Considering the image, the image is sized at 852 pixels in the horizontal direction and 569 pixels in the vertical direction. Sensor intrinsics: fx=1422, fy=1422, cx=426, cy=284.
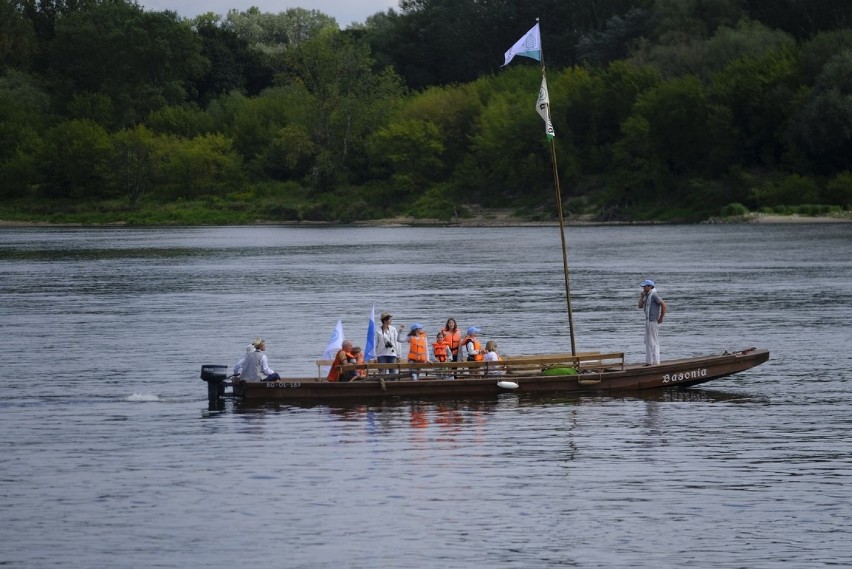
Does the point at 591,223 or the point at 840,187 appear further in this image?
the point at 591,223

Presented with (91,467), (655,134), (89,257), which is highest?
(655,134)

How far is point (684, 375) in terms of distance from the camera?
37125mm

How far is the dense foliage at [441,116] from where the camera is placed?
5202 inches

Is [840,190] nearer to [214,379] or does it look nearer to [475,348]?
[475,348]

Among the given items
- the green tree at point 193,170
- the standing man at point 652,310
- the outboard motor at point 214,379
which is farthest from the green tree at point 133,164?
the standing man at point 652,310

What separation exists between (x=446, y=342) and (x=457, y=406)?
6.67ft

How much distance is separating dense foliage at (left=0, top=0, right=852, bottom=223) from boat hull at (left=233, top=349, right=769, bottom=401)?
300ft

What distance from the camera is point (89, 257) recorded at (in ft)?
343

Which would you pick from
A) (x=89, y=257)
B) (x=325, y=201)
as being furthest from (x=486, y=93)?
(x=89, y=257)

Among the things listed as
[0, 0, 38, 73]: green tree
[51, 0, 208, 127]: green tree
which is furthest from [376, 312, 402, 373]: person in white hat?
[0, 0, 38, 73]: green tree

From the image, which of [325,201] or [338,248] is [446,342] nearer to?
[338,248]

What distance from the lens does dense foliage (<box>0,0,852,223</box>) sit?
13212 centimetres

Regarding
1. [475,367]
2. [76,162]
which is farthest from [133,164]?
[475,367]

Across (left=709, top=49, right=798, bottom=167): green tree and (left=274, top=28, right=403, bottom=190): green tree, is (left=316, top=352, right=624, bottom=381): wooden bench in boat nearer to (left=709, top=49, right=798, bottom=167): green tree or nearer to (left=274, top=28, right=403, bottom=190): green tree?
(left=709, top=49, right=798, bottom=167): green tree
